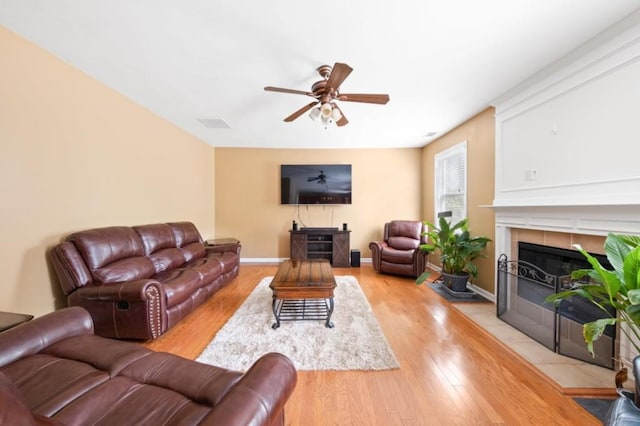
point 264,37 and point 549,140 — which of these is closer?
point 264,37

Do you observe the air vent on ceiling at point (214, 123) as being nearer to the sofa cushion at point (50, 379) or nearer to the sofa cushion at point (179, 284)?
the sofa cushion at point (179, 284)

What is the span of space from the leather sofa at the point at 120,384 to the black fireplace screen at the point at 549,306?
2.41 meters

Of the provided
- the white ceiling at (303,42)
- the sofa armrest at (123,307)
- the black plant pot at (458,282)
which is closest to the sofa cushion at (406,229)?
the black plant pot at (458,282)

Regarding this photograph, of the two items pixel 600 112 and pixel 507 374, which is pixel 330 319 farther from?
pixel 600 112

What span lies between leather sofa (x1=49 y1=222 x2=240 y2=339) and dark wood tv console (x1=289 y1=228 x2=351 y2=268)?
2.06 m

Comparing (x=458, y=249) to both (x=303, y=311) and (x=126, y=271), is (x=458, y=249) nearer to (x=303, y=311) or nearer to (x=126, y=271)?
(x=303, y=311)

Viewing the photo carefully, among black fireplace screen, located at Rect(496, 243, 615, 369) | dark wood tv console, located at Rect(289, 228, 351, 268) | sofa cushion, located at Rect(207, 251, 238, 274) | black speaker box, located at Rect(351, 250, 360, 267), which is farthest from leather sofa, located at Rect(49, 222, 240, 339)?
black fireplace screen, located at Rect(496, 243, 615, 369)

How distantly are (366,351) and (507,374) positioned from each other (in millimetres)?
1039

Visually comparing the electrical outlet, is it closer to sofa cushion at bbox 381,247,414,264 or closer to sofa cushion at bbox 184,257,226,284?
sofa cushion at bbox 381,247,414,264

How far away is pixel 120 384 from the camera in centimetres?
104

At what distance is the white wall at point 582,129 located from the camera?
1.71 metres

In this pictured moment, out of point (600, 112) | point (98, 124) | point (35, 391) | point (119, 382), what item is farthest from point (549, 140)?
point (98, 124)

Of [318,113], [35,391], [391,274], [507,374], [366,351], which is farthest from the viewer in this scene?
[391,274]

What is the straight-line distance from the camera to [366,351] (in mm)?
2033
